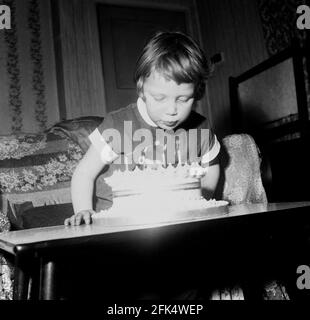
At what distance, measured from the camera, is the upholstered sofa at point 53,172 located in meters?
1.45

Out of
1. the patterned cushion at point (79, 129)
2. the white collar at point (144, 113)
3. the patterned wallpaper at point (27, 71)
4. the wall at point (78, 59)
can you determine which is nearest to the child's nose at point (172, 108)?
the white collar at point (144, 113)

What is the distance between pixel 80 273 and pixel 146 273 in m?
0.19

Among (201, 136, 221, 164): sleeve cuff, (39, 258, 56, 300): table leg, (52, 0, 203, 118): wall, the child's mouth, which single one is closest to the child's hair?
the child's mouth

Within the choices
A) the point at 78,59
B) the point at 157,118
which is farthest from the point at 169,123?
the point at 78,59

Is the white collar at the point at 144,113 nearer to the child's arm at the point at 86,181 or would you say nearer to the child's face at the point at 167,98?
the child's face at the point at 167,98

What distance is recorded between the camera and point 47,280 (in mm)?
666

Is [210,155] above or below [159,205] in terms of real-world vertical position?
above

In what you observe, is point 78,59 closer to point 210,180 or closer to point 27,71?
point 27,71

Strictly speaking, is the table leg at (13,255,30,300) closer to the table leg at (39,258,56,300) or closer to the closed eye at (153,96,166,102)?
Answer: the table leg at (39,258,56,300)

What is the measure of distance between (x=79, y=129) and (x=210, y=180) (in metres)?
0.59

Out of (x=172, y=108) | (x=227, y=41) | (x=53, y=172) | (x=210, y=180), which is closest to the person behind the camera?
(x=172, y=108)

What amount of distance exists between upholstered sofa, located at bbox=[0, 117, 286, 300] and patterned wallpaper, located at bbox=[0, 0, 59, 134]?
2.31 meters

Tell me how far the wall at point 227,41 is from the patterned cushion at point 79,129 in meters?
2.71

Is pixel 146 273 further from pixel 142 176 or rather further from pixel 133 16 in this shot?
pixel 133 16
